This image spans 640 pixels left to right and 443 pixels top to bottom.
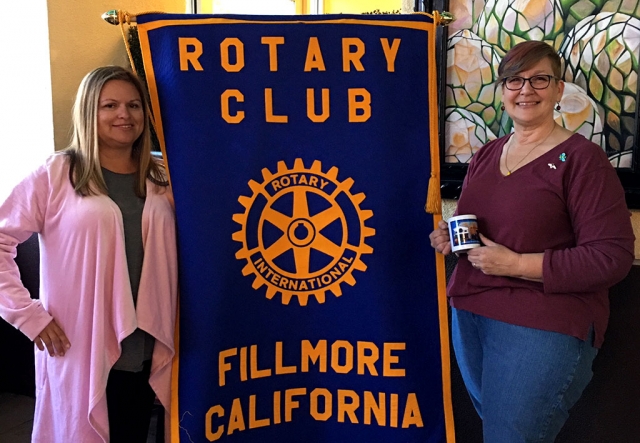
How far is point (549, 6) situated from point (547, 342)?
49.9 inches

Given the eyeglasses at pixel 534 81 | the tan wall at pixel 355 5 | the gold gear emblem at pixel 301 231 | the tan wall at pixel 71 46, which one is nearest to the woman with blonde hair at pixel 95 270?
the gold gear emblem at pixel 301 231

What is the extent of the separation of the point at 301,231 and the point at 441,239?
0.43 m

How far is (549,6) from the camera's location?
194cm

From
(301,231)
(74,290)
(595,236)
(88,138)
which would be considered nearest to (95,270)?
(74,290)

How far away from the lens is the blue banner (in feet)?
5.27

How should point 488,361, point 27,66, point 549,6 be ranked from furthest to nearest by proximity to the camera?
1. point 27,66
2. point 549,6
3. point 488,361

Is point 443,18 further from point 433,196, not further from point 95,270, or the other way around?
point 95,270

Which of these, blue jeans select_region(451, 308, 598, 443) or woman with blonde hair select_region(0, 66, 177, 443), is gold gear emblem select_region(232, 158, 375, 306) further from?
blue jeans select_region(451, 308, 598, 443)

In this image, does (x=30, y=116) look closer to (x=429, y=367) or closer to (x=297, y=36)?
(x=297, y=36)

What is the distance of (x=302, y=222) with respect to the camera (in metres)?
1.67

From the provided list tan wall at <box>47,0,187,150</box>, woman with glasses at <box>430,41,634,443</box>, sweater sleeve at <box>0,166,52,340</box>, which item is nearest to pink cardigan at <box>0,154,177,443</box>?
sweater sleeve at <box>0,166,52,340</box>

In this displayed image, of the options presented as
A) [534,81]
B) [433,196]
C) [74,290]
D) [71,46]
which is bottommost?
[74,290]

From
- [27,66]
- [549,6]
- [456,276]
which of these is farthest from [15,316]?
[549,6]

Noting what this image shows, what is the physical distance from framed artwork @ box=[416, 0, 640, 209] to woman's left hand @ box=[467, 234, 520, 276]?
818 mm
